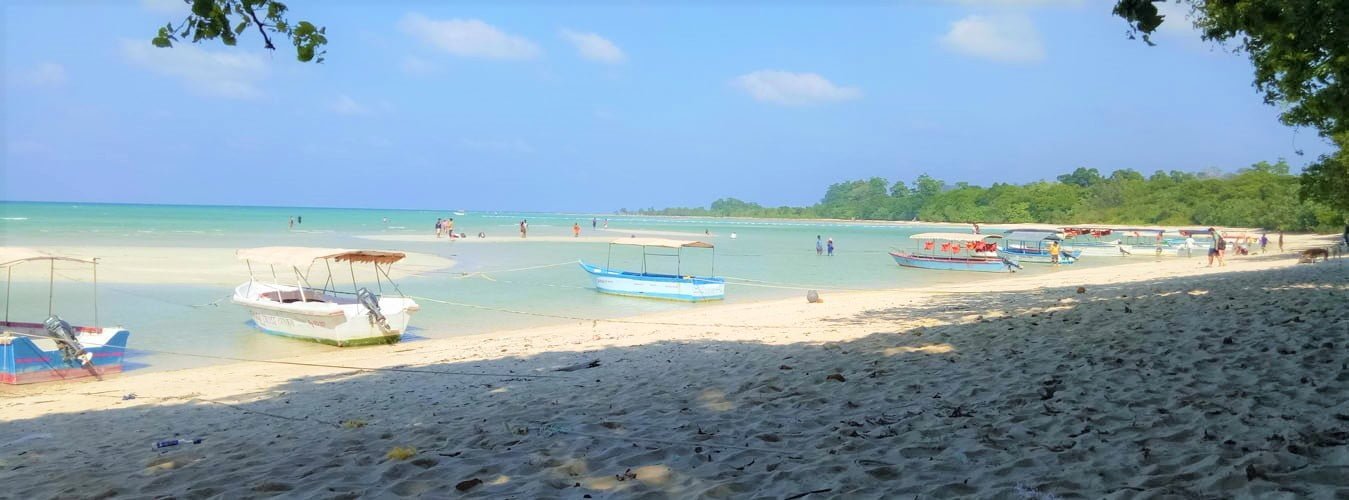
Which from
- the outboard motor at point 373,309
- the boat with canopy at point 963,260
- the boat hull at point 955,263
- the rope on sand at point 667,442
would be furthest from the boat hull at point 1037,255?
the rope on sand at point 667,442

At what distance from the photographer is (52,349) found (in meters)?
12.2

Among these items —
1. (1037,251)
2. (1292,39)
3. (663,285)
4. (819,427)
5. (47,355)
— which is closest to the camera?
(819,427)

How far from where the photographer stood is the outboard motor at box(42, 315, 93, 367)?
1218 cm

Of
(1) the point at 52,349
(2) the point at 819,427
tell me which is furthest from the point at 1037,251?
(1) the point at 52,349

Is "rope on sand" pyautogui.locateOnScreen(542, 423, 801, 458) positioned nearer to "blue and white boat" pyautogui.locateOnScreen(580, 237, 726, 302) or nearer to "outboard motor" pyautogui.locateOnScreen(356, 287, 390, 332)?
"outboard motor" pyautogui.locateOnScreen(356, 287, 390, 332)

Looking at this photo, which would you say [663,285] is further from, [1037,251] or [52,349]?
[1037,251]

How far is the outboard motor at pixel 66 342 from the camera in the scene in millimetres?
12180

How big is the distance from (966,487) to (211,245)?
49781mm

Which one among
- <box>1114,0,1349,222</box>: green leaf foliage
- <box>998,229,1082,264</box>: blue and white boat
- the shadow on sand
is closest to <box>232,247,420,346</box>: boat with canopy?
the shadow on sand

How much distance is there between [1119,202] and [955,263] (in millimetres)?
88280

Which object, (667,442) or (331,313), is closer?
(667,442)

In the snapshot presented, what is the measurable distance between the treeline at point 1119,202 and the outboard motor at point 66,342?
198ft

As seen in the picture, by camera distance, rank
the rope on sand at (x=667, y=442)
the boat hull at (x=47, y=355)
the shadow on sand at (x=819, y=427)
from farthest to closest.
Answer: the boat hull at (x=47, y=355)
the rope on sand at (x=667, y=442)
the shadow on sand at (x=819, y=427)

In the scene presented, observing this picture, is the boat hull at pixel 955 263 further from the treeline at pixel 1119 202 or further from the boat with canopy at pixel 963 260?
the treeline at pixel 1119 202
